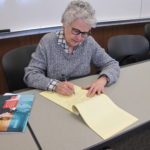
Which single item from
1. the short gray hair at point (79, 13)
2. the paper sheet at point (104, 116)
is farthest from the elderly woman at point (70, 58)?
the paper sheet at point (104, 116)

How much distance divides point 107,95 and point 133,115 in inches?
8.9

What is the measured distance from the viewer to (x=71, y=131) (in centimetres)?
92

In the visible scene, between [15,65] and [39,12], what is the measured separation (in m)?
0.82

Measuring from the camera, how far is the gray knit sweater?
4.49 ft

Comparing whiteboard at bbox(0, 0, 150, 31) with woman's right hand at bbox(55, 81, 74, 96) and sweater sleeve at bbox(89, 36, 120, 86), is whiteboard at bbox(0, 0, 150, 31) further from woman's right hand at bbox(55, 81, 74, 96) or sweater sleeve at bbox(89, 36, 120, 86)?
woman's right hand at bbox(55, 81, 74, 96)

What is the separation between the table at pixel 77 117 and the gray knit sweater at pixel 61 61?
0.32ft

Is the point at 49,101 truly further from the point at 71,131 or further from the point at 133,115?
the point at 133,115

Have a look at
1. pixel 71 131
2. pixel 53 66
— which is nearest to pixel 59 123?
pixel 71 131

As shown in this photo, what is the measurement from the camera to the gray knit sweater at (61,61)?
137 centimetres

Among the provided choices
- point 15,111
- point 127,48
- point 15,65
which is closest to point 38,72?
point 15,65

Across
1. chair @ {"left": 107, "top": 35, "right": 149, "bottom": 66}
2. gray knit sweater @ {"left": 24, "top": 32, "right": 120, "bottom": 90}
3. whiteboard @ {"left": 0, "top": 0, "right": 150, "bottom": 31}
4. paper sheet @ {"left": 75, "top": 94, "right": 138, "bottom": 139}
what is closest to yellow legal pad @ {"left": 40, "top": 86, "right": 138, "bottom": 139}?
paper sheet @ {"left": 75, "top": 94, "right": 138, "bottom": 139}

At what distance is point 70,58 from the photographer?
4.75 feet

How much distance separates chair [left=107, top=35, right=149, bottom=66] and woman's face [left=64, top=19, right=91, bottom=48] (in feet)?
2.56

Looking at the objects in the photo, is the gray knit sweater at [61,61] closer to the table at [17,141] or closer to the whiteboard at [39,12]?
the table at [17,141]
